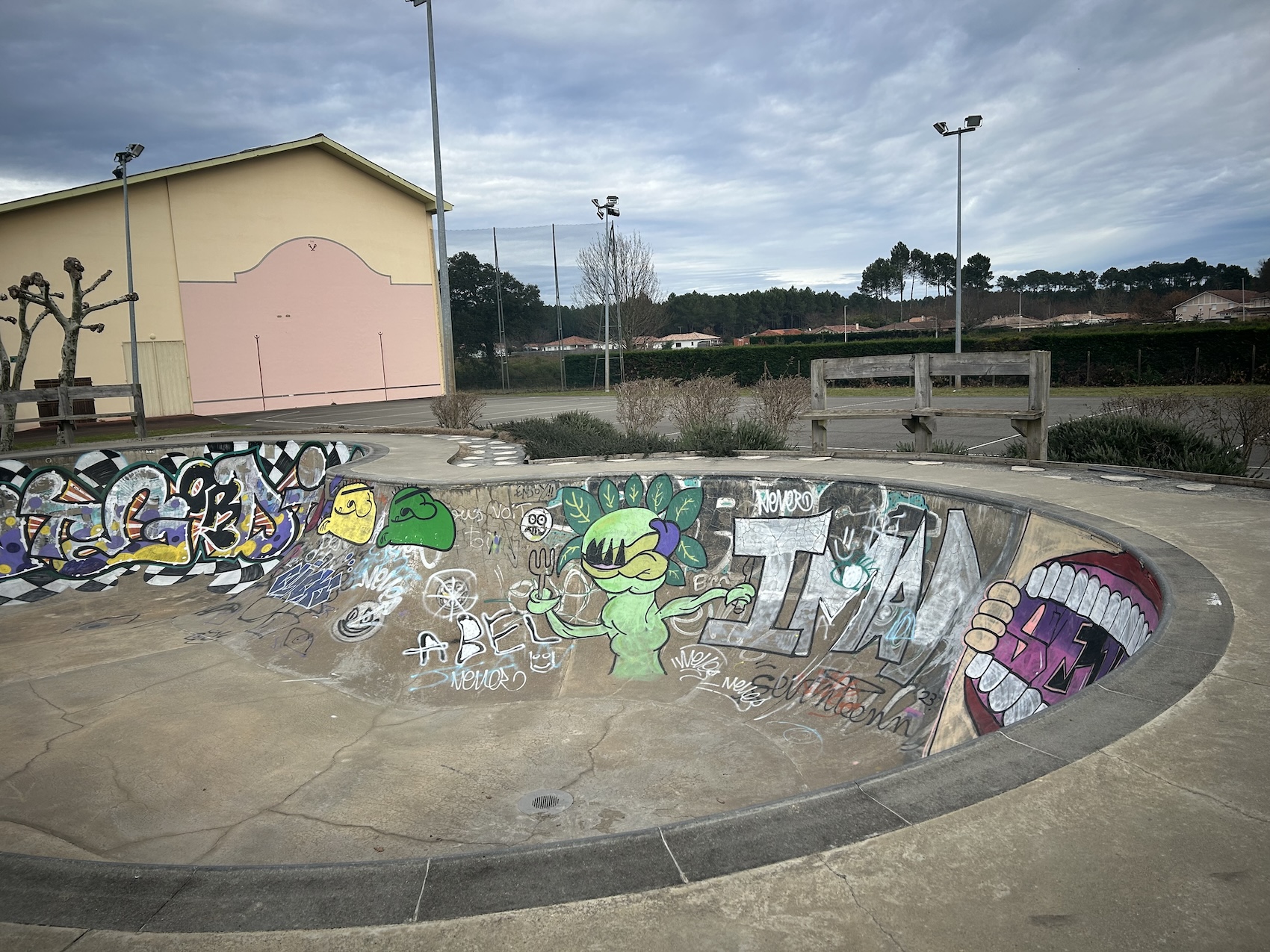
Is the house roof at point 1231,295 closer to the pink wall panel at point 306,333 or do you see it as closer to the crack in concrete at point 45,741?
the pink wall panel at point 306,333

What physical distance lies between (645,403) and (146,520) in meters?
8.03

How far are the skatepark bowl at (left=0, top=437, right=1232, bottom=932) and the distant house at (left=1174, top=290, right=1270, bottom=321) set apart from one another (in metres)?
70.5

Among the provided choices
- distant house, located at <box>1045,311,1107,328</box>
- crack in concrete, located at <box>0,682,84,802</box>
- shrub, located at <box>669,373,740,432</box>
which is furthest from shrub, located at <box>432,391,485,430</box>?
distant house, located at <box>1045,311,1107,328</box>

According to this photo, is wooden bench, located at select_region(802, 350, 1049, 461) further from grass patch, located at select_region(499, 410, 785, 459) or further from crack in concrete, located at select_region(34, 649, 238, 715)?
crack in concrete, located at select_region(34, 649, 238, 715)

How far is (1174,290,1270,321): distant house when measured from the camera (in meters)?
62.7

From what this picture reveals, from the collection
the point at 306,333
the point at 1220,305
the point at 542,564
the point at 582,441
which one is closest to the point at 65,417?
the point at 582,441

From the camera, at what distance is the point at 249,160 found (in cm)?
2728

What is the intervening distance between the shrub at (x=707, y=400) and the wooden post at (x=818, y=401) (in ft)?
7.39

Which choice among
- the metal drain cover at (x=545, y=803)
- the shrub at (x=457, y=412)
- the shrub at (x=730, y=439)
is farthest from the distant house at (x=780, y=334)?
the metal drain cover at (x=545, y=803)

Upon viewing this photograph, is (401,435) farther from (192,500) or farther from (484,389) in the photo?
(484,389)

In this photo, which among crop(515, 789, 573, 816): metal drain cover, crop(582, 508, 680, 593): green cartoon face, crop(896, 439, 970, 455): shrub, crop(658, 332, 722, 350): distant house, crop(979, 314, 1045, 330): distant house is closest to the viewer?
crop(515, 789, 573, 816): metal drain cover

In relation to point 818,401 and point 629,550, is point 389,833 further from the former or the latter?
point 818,401

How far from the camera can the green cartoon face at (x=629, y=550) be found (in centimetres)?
772

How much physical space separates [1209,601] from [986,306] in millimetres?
83576
